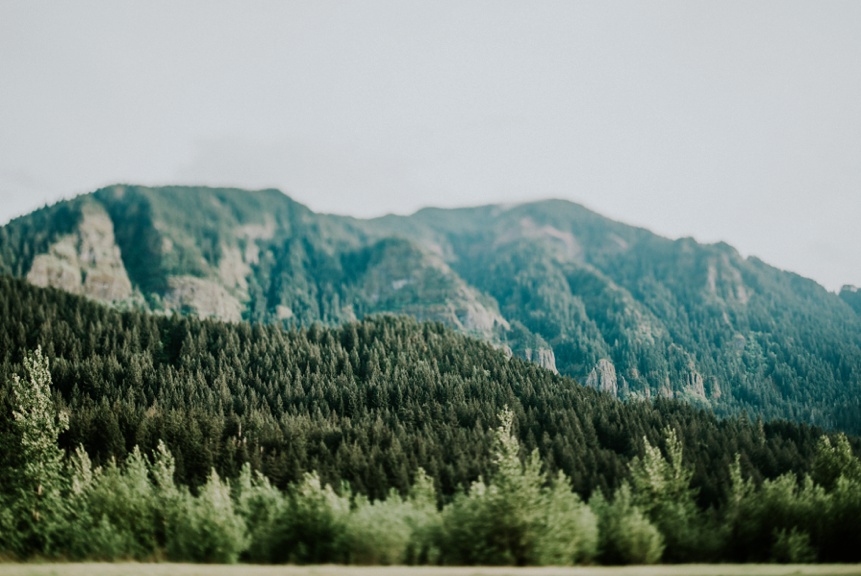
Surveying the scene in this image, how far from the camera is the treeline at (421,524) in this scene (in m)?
47.1

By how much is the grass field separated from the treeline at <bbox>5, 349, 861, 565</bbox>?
4632 millimetres

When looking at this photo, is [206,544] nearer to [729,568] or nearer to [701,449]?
[729,568]

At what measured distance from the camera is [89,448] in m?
124

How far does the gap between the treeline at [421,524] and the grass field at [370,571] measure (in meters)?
4.63

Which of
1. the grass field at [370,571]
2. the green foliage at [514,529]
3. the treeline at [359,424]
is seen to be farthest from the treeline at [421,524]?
the treeline at [359,424]

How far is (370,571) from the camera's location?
40.7 metres

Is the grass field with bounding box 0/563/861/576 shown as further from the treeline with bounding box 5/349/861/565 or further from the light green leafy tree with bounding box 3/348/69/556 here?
the light green leafy tree with bounding box 3/348/69/556

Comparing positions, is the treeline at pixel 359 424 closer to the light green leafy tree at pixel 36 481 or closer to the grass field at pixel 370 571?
the light green leafy tree at pixel 36 481

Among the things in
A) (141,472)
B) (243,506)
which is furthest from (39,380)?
(243,506)

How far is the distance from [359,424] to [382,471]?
45452 mm

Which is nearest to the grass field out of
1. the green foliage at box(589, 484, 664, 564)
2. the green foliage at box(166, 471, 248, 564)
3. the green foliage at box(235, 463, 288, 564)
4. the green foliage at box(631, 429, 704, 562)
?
the green foliage at box(589, 484, 664, 564)

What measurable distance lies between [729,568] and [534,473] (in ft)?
51.2

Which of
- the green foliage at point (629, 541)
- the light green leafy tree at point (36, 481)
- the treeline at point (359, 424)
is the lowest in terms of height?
the treeline at point (359, 424)

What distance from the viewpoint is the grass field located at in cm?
3797
